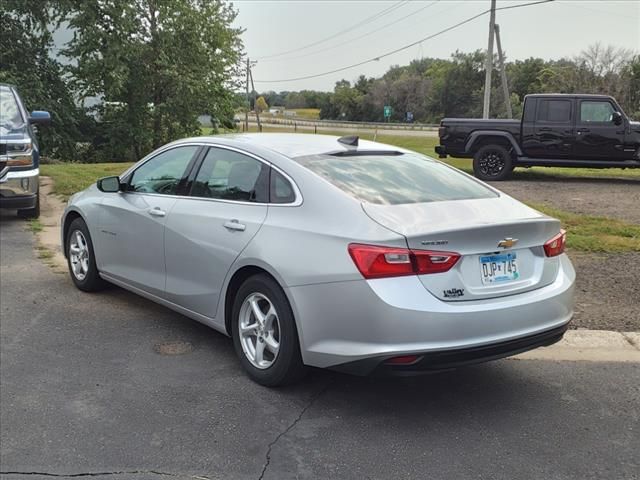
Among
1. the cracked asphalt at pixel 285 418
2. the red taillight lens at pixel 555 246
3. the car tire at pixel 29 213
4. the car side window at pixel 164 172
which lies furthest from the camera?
the car tire at pixel 29 213

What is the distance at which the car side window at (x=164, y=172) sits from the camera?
196 inches

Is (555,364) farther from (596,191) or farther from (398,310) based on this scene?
(596,191)

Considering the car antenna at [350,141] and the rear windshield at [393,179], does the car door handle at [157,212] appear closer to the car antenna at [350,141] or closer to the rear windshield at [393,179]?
the rear windshield at [393,179]

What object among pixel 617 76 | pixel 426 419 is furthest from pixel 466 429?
pixel 617 76

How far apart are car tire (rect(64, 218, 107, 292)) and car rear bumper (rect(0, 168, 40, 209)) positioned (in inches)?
139

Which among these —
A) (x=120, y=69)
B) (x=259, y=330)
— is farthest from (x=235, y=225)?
(x=120, y=69)

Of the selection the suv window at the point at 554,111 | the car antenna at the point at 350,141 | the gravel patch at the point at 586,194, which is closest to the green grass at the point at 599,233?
the gravel patch at the point at 586,194

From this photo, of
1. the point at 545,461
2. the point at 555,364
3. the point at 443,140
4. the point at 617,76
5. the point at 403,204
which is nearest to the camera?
the point at 545,461

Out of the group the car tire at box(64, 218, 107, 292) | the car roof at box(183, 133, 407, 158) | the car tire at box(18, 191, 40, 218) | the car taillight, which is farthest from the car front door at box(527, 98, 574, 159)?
the car taillight

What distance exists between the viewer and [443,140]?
50.5ft

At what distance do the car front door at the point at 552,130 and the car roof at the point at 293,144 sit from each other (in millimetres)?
10945

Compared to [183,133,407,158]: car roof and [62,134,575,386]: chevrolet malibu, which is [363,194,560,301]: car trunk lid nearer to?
[62,134,575,386]: chevrolet malibu

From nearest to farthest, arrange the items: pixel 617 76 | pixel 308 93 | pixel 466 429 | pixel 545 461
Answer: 1. pixel 545 461
2. pixel 466 429
3. pixel 617 76
4. pixel 308 93

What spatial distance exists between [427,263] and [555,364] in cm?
172
